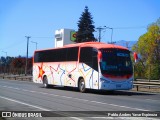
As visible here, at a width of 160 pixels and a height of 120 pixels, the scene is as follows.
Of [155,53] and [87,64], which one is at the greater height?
[155,53]

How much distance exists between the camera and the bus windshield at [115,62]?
24703mm

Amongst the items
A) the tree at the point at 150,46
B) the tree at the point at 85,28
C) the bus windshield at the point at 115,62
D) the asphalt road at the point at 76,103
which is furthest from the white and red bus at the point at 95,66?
the tree at the point at 150,46

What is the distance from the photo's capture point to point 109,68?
2475 centimetres

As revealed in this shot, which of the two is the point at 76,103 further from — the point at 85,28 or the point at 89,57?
the point at 85,28

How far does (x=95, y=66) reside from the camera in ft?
82.3

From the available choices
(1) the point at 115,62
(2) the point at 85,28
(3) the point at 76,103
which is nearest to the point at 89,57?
(1) the point at 115,62

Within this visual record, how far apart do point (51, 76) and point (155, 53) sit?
65.6 m

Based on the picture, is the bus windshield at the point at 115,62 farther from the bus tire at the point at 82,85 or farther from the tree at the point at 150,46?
the tree at the point at 150,46

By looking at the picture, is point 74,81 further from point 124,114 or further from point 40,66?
point 124,114

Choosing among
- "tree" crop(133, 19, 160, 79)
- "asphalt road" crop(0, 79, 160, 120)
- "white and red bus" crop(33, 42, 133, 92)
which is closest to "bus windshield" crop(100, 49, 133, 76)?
"white and red bus" crop(33, 42, 133, 92)

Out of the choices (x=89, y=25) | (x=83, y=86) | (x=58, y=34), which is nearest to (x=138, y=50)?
A: (x=89, y=25)

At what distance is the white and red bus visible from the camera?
972 inches

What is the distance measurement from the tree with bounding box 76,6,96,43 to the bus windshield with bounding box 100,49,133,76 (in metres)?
56.8

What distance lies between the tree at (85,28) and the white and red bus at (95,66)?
5219cm
